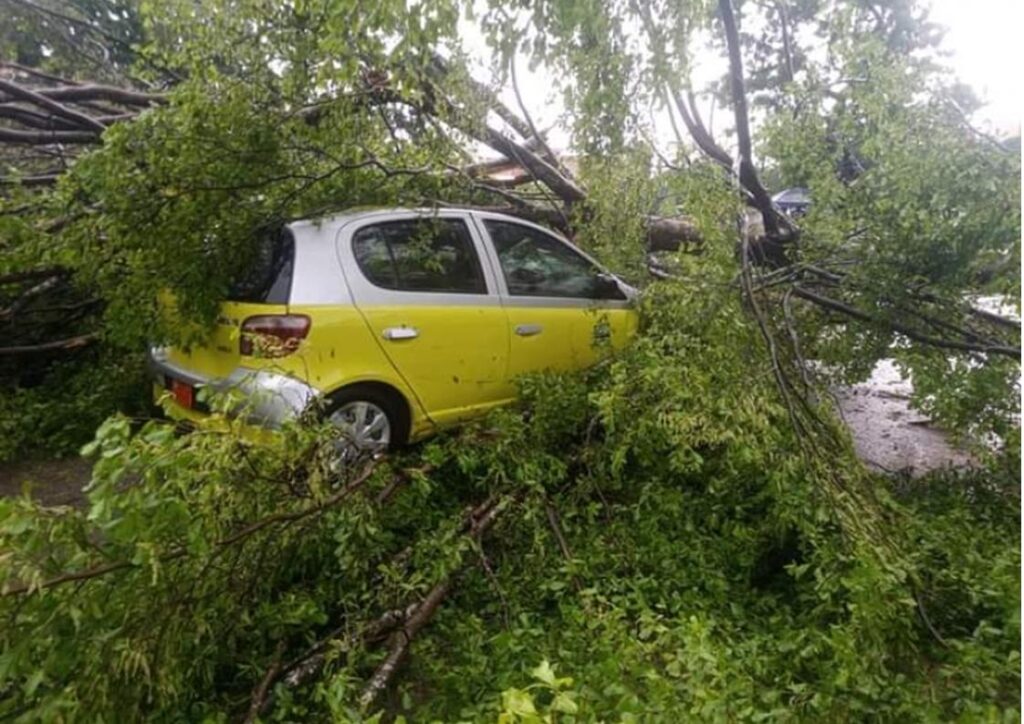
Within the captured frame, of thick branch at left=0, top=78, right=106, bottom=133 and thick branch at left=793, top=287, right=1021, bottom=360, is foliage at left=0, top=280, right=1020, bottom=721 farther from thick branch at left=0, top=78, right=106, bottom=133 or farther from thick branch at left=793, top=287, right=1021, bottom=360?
thick branch at left=0, top=78, right=106, bottom=133

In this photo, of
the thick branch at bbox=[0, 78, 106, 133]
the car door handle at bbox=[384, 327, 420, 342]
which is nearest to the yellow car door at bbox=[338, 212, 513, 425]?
the car door handle at bbox=[384, 327, 420, 342]

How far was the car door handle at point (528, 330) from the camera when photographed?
385 centimetres

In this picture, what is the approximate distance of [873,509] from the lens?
252 cm

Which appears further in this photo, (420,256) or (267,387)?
(420,256)

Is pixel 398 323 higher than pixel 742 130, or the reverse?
pixel 742 130

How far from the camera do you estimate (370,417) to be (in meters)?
3.41

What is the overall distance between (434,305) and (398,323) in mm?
256

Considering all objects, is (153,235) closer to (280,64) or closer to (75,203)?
(75,203)

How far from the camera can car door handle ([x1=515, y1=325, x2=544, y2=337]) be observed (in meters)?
3.85

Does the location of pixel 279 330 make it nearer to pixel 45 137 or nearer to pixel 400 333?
pixel 400 333

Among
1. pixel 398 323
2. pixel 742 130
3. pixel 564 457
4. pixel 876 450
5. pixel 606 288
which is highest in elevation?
pixel 742 130

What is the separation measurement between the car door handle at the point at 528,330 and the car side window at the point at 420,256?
34cm

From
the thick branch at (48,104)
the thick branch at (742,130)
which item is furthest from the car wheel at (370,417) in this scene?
the thick branch at (48,104)

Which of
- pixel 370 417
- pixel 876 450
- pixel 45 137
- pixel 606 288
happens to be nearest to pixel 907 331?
pixel 876 450
